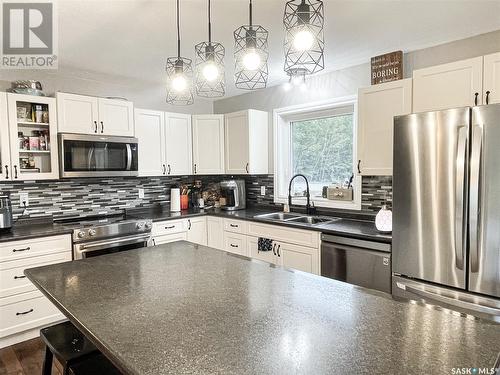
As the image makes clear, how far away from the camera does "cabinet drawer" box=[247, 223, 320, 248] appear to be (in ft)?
9.74

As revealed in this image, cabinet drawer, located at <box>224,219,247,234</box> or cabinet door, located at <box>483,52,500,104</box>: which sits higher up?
cabinet door, located at <box>483,52,500,104</box>

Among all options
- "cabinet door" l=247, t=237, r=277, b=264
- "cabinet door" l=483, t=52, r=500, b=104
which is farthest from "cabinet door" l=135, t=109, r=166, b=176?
"cabinet door" l=483, t=52, r=500, b=104

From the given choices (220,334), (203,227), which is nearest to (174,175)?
(203,227)

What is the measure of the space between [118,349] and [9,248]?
7.51 ft

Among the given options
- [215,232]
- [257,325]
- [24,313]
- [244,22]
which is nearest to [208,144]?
[215,232]

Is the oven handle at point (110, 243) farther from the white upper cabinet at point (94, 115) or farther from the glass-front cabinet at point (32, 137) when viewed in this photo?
the white upper cabinet at point (94, 115)

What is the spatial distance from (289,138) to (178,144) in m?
1.35

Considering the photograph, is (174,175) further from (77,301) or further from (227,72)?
(77,301)

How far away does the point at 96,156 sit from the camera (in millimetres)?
3311

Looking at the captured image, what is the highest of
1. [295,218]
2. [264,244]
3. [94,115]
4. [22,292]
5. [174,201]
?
[94,115]

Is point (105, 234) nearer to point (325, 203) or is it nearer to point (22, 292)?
point (22, 292)

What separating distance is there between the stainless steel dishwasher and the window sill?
65cm

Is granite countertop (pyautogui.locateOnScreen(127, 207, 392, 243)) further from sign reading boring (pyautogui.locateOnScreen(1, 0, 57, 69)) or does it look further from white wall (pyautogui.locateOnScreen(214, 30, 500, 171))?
sign reading boring (pyautogui.locateOnScreen(1, 0, 57, 69))

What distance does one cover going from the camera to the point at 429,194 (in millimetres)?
2121
